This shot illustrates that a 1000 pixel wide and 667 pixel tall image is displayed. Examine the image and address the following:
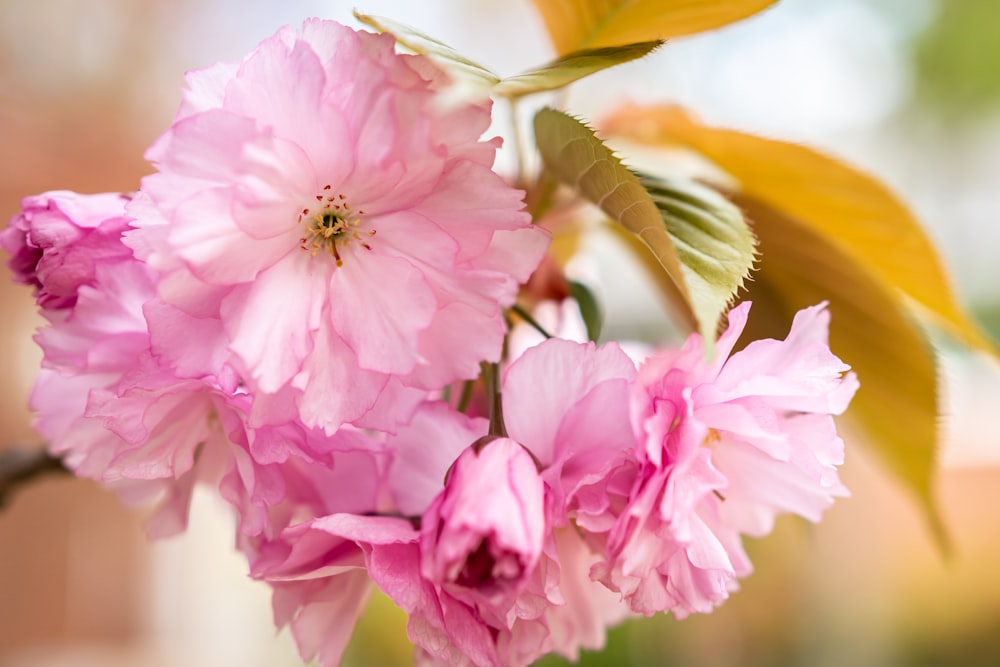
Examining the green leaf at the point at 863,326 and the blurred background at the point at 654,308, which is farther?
the blurred background at the point at 654,308

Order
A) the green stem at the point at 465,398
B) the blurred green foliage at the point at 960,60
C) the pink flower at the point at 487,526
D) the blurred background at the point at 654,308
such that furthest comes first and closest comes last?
the blurred green foliage at the point at 960,60 → the blurred background at the point at 654,308 → the green stem at the point at 465,398 → the pink flower at the point at 487,526

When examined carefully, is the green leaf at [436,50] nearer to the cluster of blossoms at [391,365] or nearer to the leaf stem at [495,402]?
the cluster of blossoms at [391,365]

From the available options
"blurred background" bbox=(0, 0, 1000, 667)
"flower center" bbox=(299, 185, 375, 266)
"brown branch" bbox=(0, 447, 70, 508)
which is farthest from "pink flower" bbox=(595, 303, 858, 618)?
"blurred background" bbox=(0, 0, 1000, 667)

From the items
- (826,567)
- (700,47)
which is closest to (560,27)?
(826,567)

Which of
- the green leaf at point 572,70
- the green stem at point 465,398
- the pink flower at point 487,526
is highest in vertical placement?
the green leaf at point 572,70

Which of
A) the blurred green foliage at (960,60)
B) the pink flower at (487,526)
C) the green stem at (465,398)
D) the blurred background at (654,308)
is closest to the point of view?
the pink flower at (487,526)

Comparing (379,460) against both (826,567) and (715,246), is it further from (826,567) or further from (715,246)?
(826,567)

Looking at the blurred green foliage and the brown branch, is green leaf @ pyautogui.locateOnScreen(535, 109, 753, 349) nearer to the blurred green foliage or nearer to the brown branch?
the brown branch

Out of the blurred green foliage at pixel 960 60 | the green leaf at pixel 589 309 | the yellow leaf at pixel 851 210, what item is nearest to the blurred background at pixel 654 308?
the blurred green foliage at pixel 960 60
